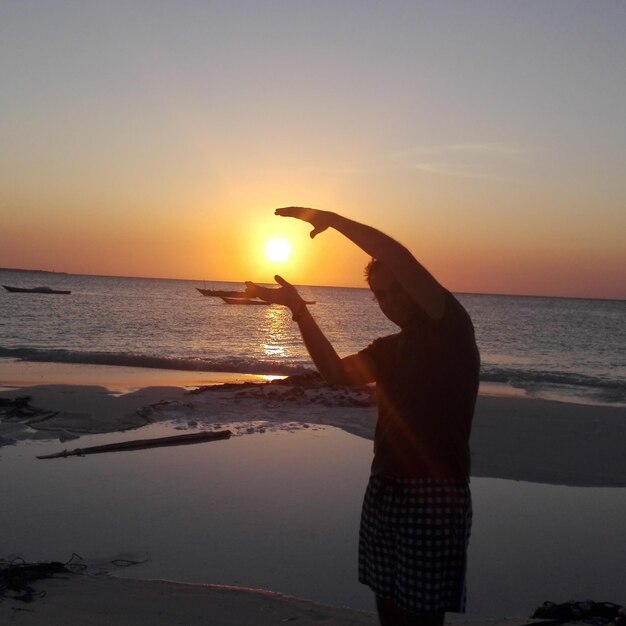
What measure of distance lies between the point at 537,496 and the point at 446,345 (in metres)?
6.17

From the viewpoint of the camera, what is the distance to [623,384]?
24281 mm

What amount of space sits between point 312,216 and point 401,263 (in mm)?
465

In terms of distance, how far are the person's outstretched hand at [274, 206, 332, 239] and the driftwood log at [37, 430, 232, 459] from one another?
7.15m

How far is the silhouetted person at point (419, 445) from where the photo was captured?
251cm

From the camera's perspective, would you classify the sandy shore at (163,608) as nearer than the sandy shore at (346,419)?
Yes

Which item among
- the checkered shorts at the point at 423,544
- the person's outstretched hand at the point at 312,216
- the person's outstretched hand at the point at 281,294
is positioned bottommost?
the checkered shorts at the point at 423,544

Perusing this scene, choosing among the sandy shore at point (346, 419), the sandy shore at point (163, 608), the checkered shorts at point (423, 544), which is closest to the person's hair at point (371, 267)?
the checkered shorts at point (423, 544)

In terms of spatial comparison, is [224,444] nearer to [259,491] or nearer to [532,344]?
[259,491]

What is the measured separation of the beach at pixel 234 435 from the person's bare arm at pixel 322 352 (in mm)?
A: 2387

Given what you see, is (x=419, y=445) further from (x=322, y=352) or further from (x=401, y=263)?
(x=401, y=263)

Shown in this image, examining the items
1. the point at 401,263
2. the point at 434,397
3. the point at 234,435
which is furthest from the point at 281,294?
the point at 234,435

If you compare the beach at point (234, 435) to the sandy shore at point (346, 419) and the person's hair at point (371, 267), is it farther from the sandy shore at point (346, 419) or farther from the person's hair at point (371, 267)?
the person's hair at point (371, 267)

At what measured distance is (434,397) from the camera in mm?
2516

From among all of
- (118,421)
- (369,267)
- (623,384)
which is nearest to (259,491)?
(118,421)
